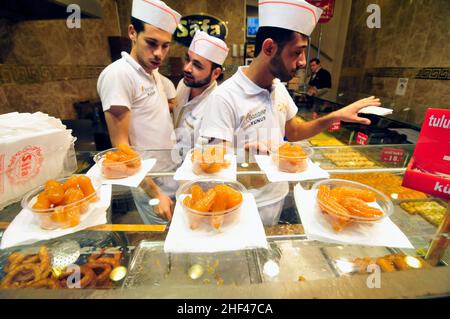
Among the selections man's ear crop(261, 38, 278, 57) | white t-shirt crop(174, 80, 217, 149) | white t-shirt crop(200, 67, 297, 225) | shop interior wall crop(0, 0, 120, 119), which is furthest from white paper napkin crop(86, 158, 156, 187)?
shop interior wall crop(0, 0, 120, 119)

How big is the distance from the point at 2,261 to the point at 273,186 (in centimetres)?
116

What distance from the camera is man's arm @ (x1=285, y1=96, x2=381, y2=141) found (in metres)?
1.73

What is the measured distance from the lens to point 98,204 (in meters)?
0.98

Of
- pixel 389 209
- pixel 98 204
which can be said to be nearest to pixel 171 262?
pixel 98 204

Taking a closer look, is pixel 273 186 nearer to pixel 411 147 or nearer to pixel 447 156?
pixel 447 156

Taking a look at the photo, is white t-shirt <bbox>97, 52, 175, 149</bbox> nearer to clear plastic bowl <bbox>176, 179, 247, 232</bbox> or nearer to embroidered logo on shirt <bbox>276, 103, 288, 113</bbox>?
embroidered logo on shirt <bbox>276, 103, 288, 113</bbox>

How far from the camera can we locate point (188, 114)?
2816mm

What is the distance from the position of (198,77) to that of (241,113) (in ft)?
3.72

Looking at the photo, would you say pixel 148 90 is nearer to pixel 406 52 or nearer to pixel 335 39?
pixel 406 52

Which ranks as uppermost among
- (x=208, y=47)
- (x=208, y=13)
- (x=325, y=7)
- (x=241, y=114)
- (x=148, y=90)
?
(x=208, y=13)

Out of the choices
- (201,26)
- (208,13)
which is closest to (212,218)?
(201,26)
